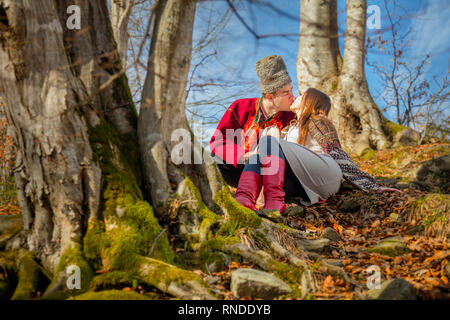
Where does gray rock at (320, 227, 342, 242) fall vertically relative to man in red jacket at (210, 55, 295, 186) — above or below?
below

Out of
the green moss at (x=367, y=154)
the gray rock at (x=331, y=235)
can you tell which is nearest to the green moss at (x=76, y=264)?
the gray rock at (x=331, y=235)

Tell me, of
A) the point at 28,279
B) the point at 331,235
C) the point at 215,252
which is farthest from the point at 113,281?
the point at 331,235

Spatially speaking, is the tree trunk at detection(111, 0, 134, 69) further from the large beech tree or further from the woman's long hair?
the woman's long hair

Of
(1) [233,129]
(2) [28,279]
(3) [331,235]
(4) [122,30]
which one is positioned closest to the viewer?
(2) [28,279]

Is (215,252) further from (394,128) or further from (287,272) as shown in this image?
(394,128)

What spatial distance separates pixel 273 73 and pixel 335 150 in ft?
4.77

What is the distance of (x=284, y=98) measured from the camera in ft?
15.0

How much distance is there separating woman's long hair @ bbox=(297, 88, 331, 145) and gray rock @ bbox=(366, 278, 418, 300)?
2557mm

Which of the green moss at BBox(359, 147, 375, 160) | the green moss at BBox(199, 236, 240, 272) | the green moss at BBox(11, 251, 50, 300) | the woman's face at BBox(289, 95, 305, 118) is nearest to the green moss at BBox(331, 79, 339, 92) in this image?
the green moss at BBox(359, 147, 375, 160)

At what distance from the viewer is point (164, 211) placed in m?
2.62

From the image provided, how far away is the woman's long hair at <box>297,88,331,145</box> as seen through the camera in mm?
4289

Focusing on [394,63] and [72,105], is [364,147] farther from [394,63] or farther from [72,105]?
[72,105]
